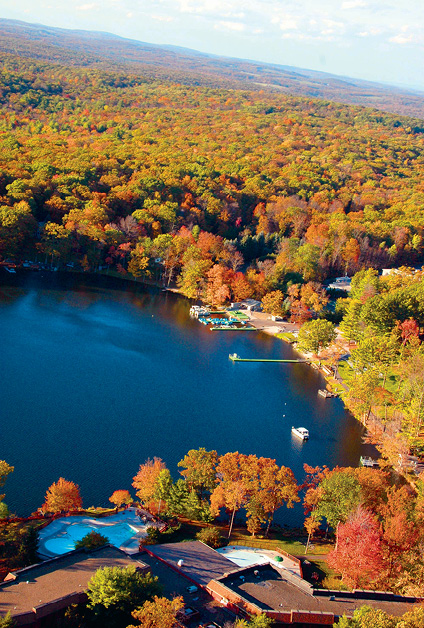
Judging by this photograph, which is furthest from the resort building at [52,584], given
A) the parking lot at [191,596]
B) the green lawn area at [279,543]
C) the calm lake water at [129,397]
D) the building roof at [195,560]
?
the green lawn area at [279,543]

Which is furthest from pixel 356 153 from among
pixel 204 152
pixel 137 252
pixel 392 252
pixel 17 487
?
pixel 17 487

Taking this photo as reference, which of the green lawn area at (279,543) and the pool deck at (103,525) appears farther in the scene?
the green lawn area at (279,543)

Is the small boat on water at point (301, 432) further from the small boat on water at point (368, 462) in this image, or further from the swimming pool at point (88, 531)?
the swimming pool at point (88, 531)

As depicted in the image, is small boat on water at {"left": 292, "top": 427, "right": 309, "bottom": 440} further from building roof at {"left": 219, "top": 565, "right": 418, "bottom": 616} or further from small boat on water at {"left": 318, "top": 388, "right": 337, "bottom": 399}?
building roof at {"left": 219, "top": 565, "right": 418, "bottom": 616}

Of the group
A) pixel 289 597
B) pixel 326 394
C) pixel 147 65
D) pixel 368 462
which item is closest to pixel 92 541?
pixel 289 597

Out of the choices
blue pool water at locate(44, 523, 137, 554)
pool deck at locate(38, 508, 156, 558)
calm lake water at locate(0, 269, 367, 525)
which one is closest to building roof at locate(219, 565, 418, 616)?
pool deck at locate(38, 508, 156, 558)

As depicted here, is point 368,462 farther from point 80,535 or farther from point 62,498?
point 62,498
